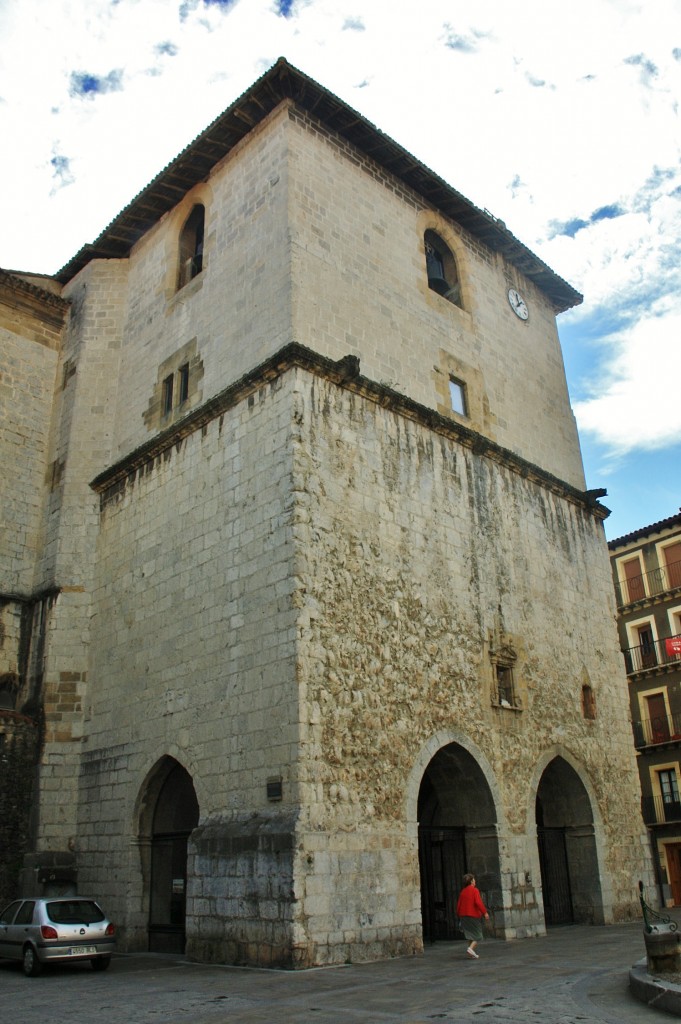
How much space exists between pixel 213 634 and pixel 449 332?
823cm

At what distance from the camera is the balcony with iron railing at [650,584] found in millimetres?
30661

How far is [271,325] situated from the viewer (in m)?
14.5

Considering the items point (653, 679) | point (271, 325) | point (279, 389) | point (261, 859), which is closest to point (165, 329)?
point (271, 325)

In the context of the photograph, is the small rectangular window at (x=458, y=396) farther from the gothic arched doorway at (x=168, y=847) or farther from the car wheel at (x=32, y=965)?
the car wheel at (x=32, y=965)

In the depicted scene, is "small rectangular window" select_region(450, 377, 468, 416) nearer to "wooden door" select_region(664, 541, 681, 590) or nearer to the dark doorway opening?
the dark doorway opening

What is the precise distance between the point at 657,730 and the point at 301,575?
21.8m

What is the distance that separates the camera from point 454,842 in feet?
47.4

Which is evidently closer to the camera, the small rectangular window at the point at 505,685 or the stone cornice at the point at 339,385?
the stone cornice at the point at 339,385

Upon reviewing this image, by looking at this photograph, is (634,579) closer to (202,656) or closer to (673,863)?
(673,863)

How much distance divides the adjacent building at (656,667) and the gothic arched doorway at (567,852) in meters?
11.4

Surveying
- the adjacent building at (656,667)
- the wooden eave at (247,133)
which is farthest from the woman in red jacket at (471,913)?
the adjacent building at (656,667)

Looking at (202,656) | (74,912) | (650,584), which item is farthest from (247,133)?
(650,584)

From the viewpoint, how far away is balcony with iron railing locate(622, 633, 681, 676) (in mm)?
29547

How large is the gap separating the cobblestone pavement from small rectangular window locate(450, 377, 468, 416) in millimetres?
9621
